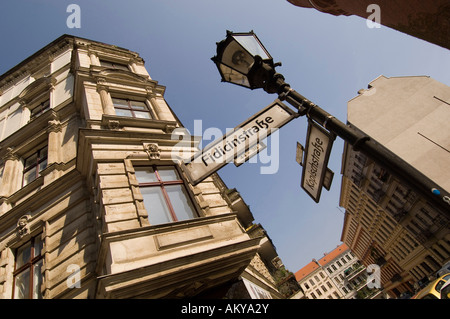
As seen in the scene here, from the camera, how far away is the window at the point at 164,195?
691cm

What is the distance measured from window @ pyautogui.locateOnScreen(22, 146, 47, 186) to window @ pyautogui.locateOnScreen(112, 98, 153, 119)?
12.7ft

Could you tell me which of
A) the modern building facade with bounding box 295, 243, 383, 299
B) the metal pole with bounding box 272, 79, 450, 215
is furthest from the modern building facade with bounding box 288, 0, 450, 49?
the modern building facade with bounding box 295, 243, 383, 299

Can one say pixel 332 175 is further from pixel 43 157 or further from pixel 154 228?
pixel 43 157

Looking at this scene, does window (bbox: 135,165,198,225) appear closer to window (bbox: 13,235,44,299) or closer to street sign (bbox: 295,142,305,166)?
window (bbox: 13,235,44,299)

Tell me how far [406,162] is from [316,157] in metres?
32.2

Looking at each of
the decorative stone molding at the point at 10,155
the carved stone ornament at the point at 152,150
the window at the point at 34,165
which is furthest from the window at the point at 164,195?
the decorative stone molding at the point at 10,155

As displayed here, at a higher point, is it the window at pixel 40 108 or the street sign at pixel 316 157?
the window at pixel 40 108

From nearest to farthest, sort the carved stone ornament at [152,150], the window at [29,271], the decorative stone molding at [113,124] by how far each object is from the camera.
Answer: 1. the window at [29,271]
2. the carved stone ornament at [152,150]
3. the decorative stone molding at [113,124]

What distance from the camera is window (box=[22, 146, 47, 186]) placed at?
10.3 m

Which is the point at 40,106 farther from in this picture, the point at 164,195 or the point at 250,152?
the point at 250,152

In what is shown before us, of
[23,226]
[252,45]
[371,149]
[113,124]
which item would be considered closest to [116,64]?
[113,124]

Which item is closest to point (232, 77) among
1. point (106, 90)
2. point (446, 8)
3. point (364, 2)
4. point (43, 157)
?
point (446, 8)

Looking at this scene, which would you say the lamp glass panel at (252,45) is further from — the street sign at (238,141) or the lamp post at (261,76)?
the street sign at (238,141)

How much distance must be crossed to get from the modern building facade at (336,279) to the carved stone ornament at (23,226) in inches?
3842
